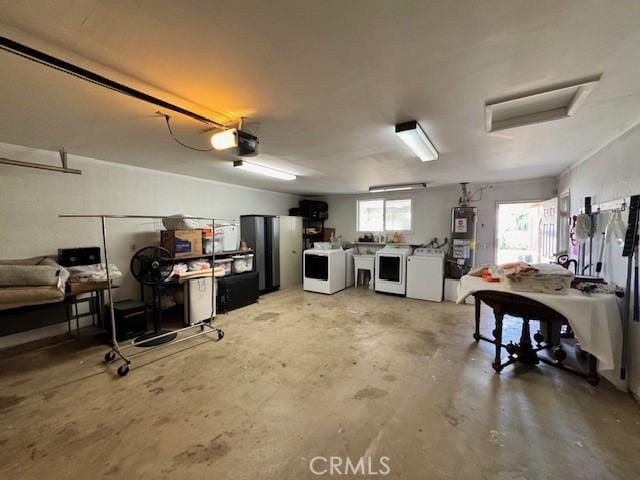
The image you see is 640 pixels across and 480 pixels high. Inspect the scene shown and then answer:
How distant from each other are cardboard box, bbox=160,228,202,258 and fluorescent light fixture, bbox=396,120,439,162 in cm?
310

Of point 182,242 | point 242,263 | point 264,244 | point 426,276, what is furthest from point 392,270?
point 182,242

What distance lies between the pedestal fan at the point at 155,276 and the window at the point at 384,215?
4.85 metres

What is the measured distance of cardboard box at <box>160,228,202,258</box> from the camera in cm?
361

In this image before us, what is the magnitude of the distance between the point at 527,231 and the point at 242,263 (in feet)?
24.5

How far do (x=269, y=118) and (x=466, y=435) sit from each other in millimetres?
2839

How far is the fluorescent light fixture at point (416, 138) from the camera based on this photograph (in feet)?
7.47

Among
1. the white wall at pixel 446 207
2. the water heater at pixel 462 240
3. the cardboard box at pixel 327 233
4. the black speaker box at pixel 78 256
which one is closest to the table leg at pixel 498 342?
the water heater at pixel 462 240

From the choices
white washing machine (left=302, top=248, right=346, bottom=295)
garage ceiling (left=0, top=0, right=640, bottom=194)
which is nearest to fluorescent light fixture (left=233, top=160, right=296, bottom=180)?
garage ceiling (left=0, top=0, right=640, bottom=194)

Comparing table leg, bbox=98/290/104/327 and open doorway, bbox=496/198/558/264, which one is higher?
open doorway, bbox=496/198/558/264

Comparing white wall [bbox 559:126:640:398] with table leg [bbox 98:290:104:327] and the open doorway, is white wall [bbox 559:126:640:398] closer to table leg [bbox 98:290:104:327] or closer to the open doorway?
the open doorway

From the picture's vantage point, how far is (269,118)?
2.24 meters

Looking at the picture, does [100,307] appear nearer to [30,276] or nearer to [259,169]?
[30,276]

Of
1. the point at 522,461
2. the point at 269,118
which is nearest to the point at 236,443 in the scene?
the point at 522,461

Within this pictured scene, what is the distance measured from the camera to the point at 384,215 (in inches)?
265
